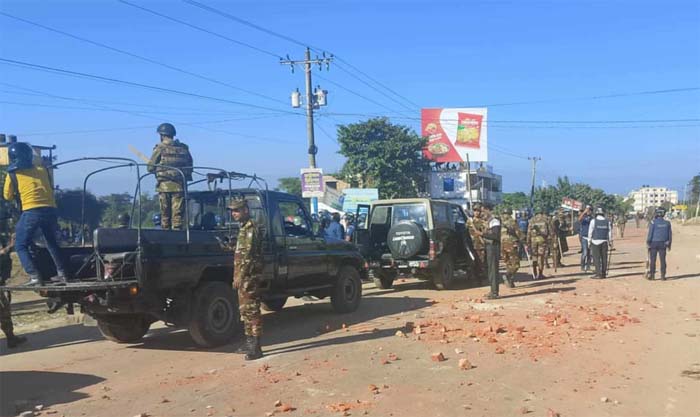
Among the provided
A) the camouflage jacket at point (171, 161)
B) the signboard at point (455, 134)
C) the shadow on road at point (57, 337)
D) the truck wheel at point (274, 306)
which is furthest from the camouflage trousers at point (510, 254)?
the signboard at point (455, 134)

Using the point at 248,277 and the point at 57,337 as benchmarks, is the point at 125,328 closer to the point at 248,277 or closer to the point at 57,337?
the point at 57,337

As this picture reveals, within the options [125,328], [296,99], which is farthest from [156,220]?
[296,99]

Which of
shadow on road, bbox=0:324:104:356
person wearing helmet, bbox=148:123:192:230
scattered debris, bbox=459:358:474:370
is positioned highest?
person wearing helmet, bbox=148:123:192:230

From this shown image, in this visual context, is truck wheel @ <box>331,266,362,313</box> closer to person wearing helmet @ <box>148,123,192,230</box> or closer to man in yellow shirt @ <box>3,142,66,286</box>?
person wearing helmet @ <box>148,123,192,230</box>

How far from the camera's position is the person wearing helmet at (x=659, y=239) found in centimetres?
1423

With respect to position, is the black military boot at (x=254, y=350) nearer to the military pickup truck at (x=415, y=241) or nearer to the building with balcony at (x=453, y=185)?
the military pickup truck at (x=415, y=241)

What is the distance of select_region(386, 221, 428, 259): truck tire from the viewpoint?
1297 cm

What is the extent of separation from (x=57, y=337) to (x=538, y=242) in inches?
426

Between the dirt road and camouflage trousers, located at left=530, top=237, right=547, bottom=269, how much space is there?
399 cm

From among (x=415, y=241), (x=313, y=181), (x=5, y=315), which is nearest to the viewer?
(x=5, y=315)

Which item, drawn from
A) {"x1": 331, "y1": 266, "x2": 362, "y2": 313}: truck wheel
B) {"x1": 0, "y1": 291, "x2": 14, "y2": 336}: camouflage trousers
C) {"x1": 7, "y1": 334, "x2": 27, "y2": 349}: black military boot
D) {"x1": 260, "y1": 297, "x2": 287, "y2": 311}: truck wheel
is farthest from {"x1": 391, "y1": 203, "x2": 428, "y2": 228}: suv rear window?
{"x1": 0, "y1": 291, "x2": 14, "y2": 336}: camouflage trousers

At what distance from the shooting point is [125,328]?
8195mm

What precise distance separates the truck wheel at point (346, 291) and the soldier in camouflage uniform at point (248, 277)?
3.02 m

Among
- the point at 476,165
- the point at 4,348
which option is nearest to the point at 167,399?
the point at 4,348
